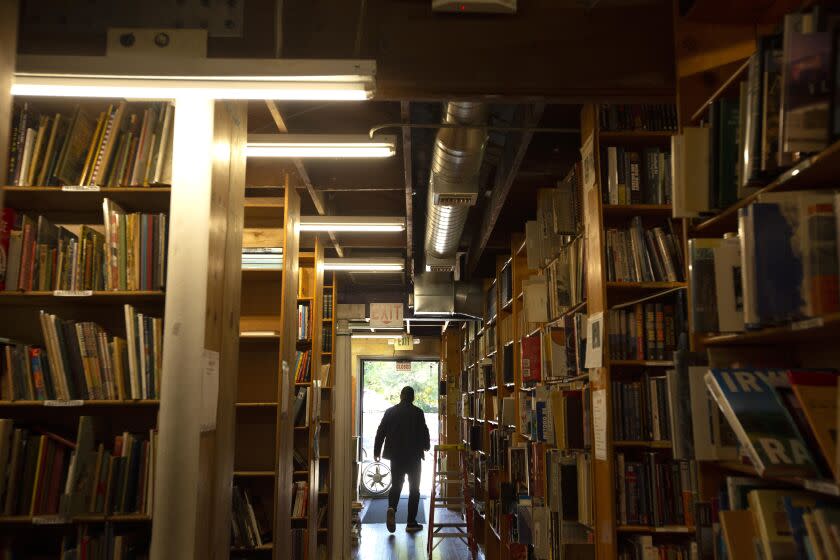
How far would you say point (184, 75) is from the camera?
8.27 feet

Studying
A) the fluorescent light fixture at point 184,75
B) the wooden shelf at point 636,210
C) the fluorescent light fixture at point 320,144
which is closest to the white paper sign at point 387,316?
the fluorescent light fixture at point 320,144

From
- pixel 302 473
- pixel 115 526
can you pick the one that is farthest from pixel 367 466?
pixel 115 526

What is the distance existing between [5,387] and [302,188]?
3221mm

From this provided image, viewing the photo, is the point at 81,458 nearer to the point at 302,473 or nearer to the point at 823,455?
the point at 823,455

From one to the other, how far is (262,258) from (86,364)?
2.03 m

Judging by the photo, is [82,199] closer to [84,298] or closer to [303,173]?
[84,298]

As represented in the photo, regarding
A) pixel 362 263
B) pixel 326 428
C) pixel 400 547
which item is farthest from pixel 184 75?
pixel 400 547

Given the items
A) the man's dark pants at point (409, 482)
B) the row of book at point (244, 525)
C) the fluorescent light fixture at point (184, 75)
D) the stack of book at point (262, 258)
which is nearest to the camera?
the fluorescent light fixture at point (184, 75)

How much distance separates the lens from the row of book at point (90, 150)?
303cm

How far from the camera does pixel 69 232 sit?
315cm

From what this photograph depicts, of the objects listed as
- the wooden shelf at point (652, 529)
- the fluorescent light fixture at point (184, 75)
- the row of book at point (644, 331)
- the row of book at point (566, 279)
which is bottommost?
the wooden shelf at point (652, 529)

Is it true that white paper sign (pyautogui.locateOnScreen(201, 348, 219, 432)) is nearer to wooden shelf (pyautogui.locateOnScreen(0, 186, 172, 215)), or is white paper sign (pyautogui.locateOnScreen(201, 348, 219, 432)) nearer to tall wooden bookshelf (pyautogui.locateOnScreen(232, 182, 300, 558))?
wooden shelf (pyautogui.locateOnScreen(0, 186, 172, 215))

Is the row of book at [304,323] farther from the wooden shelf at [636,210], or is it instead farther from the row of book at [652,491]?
the row of book at [652,491]

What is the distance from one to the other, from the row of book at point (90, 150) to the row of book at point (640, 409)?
221 centimetres
